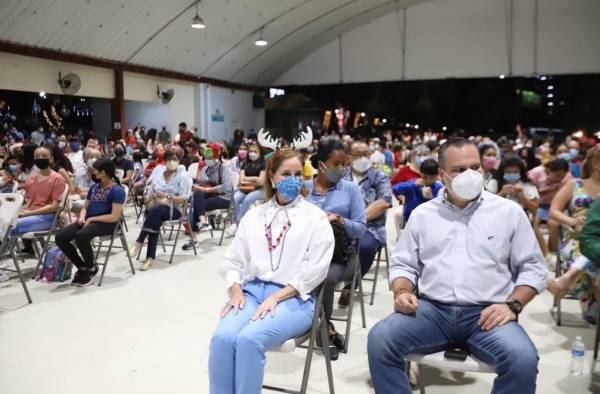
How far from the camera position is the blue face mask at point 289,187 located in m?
2.63

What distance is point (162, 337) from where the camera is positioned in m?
3.63

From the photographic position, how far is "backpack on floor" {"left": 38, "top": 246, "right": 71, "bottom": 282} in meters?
5.01

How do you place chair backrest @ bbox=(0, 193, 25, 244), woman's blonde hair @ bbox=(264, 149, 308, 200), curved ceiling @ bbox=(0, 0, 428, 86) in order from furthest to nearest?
1. curved ceiling @ bbox=(0, 0, 428, 86)
2. chair backrest @ bbox=(0, 193, 25, 244)
3. woman's blonde hair @ bbox=(264, 149, 308, 200)

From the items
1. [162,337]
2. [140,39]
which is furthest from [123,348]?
[140,39]

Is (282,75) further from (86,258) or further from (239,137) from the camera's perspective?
(86,258)

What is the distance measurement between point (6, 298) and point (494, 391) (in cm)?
412

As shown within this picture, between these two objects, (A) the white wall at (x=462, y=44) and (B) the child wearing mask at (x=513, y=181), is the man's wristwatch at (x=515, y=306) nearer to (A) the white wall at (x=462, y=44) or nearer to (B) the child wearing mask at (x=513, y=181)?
(B) the child wearing mask at (x=513, y=181)

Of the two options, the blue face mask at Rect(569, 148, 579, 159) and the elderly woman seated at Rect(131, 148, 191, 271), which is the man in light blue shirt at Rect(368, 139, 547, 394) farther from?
the blue face mask at Rect(569, 148, 579, 159)

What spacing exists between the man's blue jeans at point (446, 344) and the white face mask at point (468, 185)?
1.54 ft

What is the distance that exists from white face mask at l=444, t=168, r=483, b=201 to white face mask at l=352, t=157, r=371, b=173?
2003 mm

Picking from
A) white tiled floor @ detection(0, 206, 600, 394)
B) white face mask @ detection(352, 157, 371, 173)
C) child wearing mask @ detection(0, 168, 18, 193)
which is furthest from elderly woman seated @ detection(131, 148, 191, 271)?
white face mask @ detection(352, 157, 371, 173)

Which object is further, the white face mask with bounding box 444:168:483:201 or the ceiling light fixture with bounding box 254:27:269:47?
the ceiling light fixture with bounding box 254:27:269:47

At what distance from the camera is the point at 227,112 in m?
18.6

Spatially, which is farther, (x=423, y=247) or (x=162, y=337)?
(x=162, y=337)
